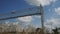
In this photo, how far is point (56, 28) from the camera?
110 feet

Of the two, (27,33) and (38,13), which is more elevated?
(38,13)

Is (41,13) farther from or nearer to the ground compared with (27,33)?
farther from the ground

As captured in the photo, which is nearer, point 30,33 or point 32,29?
point 30,33

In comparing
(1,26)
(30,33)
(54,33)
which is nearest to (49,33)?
(54,33)

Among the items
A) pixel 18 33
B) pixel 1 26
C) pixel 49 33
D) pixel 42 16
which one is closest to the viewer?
pixel 42 16

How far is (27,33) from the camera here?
91.8 ft

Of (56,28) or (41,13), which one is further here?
(56,28)

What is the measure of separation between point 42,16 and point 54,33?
15224 millimetres

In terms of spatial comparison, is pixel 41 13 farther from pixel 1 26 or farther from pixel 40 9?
pixel 1 26

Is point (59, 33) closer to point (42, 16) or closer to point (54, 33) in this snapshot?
point (54, 33)

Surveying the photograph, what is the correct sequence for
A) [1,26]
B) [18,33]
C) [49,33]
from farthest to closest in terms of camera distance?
1. [1,26]
2. [49,33]
3. [18,33]

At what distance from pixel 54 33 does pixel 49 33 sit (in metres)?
2.25

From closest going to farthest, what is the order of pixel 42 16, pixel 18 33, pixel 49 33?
pixel 42 16 → pixel 18 33 → pixel 49 33

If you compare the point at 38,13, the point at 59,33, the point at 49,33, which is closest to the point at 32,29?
the point at 49,33
